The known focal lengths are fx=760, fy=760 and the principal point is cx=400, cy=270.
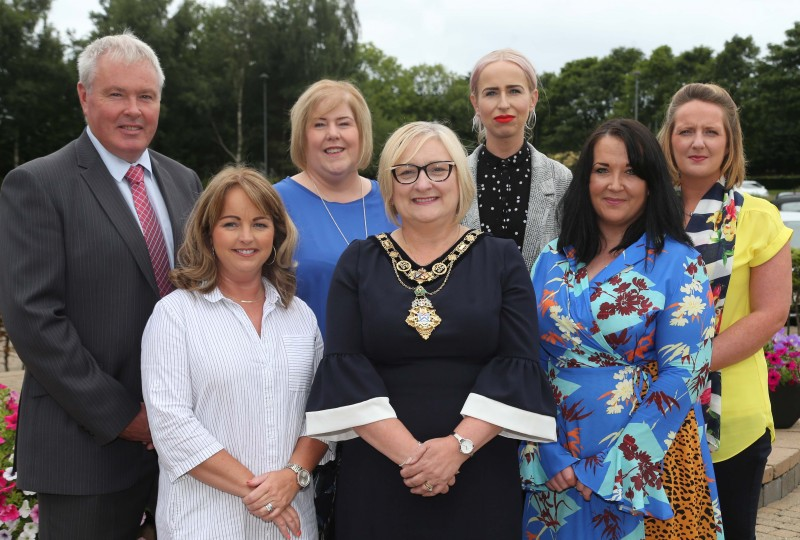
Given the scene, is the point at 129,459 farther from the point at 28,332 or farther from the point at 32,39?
the point at 32,39

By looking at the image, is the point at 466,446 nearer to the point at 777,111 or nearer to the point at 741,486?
the point at 741,486

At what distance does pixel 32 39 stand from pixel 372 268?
134 feet

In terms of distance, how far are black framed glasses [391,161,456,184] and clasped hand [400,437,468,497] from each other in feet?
→ 3.21

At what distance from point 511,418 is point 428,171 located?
0.97 meters

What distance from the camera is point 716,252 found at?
3391 millimetres

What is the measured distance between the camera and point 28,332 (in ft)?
9.43

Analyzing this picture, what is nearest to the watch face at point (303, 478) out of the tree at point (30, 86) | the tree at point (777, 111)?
the tree at point (30, 86)

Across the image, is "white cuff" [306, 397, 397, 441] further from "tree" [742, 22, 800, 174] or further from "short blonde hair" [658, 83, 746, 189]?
"tree" [742, 22, 800, 174]

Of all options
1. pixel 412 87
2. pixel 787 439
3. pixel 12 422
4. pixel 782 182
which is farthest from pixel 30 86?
pixel 782 182

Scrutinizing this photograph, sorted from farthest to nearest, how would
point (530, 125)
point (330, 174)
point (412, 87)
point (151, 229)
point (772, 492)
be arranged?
point (412, 87), point (772, 492), point (530, 125), point (330, 174), point (151, 229)

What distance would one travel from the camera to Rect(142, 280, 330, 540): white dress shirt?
108 inches

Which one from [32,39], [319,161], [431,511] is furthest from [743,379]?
[32,39]

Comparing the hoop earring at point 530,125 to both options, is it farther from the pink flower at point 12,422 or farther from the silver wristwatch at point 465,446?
the pink flower at point 12,422

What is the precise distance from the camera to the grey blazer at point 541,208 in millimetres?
3846
